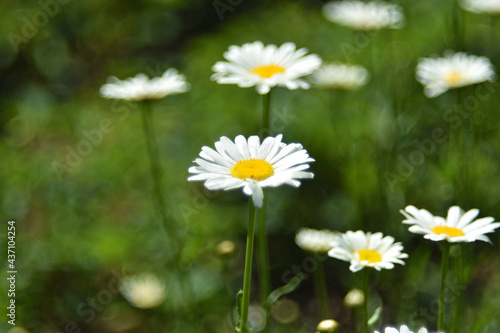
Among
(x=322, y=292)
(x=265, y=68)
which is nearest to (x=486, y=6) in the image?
(x=265, y=68)

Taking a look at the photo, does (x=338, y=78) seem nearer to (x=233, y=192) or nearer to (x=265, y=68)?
(x=233, y=192)

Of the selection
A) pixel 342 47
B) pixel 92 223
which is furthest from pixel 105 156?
pixel 342 47

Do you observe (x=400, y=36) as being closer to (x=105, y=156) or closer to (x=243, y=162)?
(x=105, y=156)

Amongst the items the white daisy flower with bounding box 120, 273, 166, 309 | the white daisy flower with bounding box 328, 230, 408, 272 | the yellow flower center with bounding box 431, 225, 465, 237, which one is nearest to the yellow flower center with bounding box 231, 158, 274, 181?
the white daisy flower with bounding box 328, 230, 408, 272

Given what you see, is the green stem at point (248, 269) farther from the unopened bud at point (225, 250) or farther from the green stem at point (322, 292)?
the green stem at point (322, 292)

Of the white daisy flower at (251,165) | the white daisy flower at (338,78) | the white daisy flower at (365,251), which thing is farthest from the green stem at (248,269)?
the white daisy flower at (338,78)

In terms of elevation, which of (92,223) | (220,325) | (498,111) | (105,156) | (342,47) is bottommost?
(220,325)
